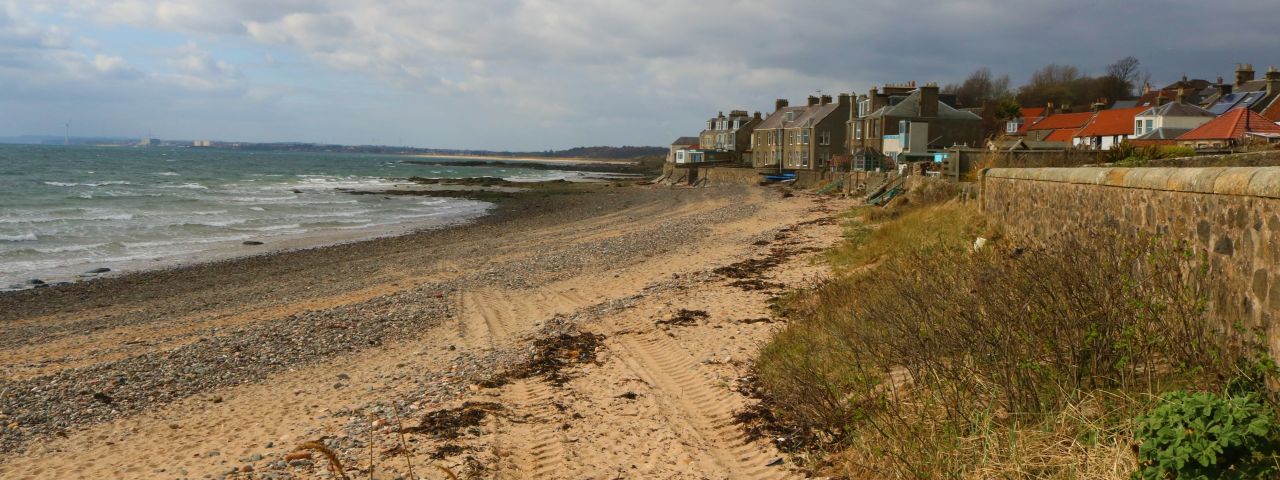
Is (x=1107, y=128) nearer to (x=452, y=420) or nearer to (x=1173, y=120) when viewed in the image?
(x=1173, y=120)

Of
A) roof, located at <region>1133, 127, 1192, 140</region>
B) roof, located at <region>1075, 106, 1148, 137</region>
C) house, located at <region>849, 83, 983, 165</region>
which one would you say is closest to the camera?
roof, located at <region>1133, 127, 1192, 140</region>

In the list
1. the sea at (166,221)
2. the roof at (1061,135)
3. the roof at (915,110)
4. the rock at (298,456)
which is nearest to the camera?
the rock at (298,456)

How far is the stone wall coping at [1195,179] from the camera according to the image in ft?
14.5

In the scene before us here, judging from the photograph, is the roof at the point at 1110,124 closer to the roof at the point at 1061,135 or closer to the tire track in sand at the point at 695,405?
the roof at the point at 1061,135

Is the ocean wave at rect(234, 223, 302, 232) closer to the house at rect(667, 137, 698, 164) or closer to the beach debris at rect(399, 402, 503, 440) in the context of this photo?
the beach debris at rect(399, 402, 503, 440)

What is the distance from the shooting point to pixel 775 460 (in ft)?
19.7

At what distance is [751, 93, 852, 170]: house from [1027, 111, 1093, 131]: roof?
1399cm

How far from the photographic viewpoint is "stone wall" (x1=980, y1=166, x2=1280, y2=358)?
4.34 metres

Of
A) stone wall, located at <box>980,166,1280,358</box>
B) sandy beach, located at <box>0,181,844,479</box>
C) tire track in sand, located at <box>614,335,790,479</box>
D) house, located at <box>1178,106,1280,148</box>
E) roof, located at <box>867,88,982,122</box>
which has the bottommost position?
sandy beach, located at <box>0,181,844,479</box>

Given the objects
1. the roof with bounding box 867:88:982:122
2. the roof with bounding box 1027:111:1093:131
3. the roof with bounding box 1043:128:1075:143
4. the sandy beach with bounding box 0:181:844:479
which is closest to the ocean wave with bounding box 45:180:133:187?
the sandy beach with bounding box 0:181:844:479

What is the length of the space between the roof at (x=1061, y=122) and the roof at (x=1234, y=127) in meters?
27.7

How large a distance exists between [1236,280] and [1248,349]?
0.42 metres

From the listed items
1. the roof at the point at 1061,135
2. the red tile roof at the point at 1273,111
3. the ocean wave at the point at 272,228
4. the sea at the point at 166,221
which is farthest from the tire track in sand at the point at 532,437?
the roof at the point at 1061,135

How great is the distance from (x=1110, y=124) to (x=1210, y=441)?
52.5 metres
